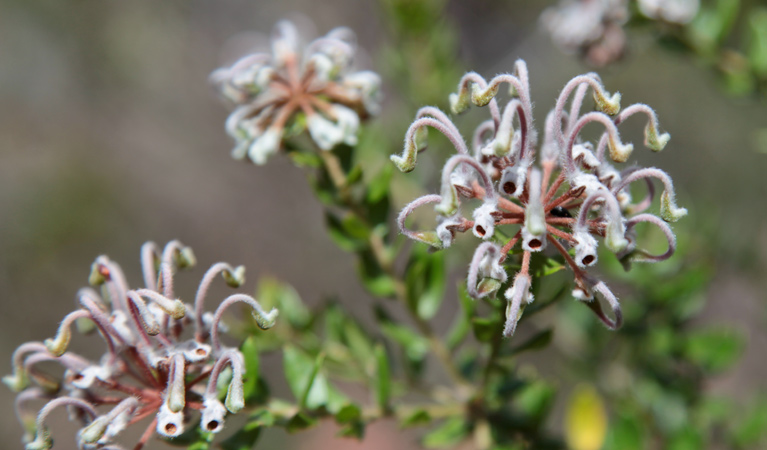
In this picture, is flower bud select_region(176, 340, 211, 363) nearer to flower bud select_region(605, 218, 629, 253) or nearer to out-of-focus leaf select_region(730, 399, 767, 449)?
flower bud select_region(605, 218, 629, 253)

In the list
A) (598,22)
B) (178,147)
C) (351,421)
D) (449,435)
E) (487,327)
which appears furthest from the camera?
(178,147)

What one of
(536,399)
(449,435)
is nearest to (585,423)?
(536,399)

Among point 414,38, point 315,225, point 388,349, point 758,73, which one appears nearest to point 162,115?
point 315,225

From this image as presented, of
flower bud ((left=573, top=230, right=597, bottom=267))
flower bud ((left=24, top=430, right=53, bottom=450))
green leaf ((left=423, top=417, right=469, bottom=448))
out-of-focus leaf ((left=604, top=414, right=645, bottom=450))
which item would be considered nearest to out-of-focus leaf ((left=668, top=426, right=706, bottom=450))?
out-of-focus leaf ((left=604, top=414, right=645, bottom=450))

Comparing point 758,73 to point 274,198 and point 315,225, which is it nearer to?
point 315,225

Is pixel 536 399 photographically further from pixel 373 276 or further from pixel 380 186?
pixel 380 186

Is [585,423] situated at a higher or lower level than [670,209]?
lower
